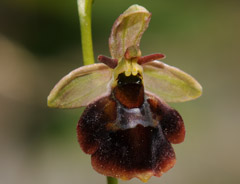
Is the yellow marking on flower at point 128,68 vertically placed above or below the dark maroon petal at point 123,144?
above

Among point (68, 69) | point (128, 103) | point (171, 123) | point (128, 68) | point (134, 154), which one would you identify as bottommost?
point (134, 154)

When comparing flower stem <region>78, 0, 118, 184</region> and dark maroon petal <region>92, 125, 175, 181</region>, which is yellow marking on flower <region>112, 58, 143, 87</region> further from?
dark maroon petal <region>92, 125, 175, 181</region>

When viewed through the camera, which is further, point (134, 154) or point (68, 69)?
point (68, 69)

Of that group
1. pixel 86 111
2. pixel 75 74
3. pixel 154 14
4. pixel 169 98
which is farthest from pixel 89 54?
pixel 154 14

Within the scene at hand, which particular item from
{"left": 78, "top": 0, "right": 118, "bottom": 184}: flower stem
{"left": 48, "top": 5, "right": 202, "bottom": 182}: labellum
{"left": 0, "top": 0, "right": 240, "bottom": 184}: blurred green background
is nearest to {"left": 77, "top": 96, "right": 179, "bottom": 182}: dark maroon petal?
{"left": 48, "top": 5, "right": 202, "bottom": 182}: labellum

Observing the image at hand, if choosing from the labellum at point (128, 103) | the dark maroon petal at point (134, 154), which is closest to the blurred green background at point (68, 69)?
the labellum at point (128, 103)

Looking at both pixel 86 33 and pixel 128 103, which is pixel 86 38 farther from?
pixel 128 103

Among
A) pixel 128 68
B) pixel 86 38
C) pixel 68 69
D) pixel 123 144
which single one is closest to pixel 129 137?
pixel 123 144

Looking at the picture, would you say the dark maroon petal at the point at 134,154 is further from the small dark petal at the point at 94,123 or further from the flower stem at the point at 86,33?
the flower stem at the point at 86,33
